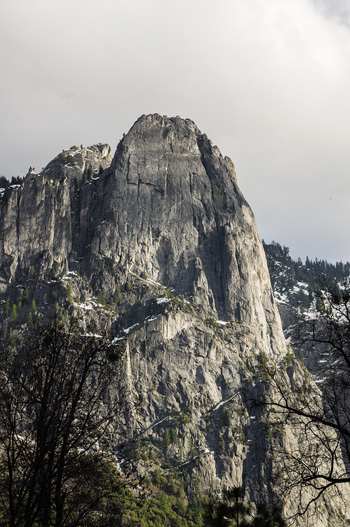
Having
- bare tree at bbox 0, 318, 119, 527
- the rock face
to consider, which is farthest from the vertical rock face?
bare tree at bbox 0, 318, 119, 527

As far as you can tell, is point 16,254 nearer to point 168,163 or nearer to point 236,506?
point 168,163

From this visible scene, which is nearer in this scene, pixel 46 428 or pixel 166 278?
pixel 46 428

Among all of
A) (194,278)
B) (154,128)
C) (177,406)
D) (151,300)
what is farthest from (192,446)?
(154,128)

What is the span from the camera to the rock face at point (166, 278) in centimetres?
10956

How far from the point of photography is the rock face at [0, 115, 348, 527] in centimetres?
10956

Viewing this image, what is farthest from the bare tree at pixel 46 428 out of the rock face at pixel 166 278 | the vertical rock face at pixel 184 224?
the vertical rock face at pixel 184 224

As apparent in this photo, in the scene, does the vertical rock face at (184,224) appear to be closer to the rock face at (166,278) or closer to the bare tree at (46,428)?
the rock face at (166,278)

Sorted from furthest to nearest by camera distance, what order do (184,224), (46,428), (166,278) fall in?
(184,224)
(166,278)
(46,428)

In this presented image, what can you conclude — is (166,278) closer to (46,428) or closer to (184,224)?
(184,224)

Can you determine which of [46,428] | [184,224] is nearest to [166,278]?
[184,224]

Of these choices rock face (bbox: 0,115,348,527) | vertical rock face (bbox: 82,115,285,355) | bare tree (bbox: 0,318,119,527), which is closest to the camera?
bare tree (bbox: 0,318,119,527)

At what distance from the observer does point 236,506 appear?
15.8 meters

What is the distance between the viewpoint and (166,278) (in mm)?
146000

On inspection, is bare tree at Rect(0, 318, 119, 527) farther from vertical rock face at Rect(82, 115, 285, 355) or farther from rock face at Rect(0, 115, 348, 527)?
vertical rock face at Rect(82, 115, 285, 355)
